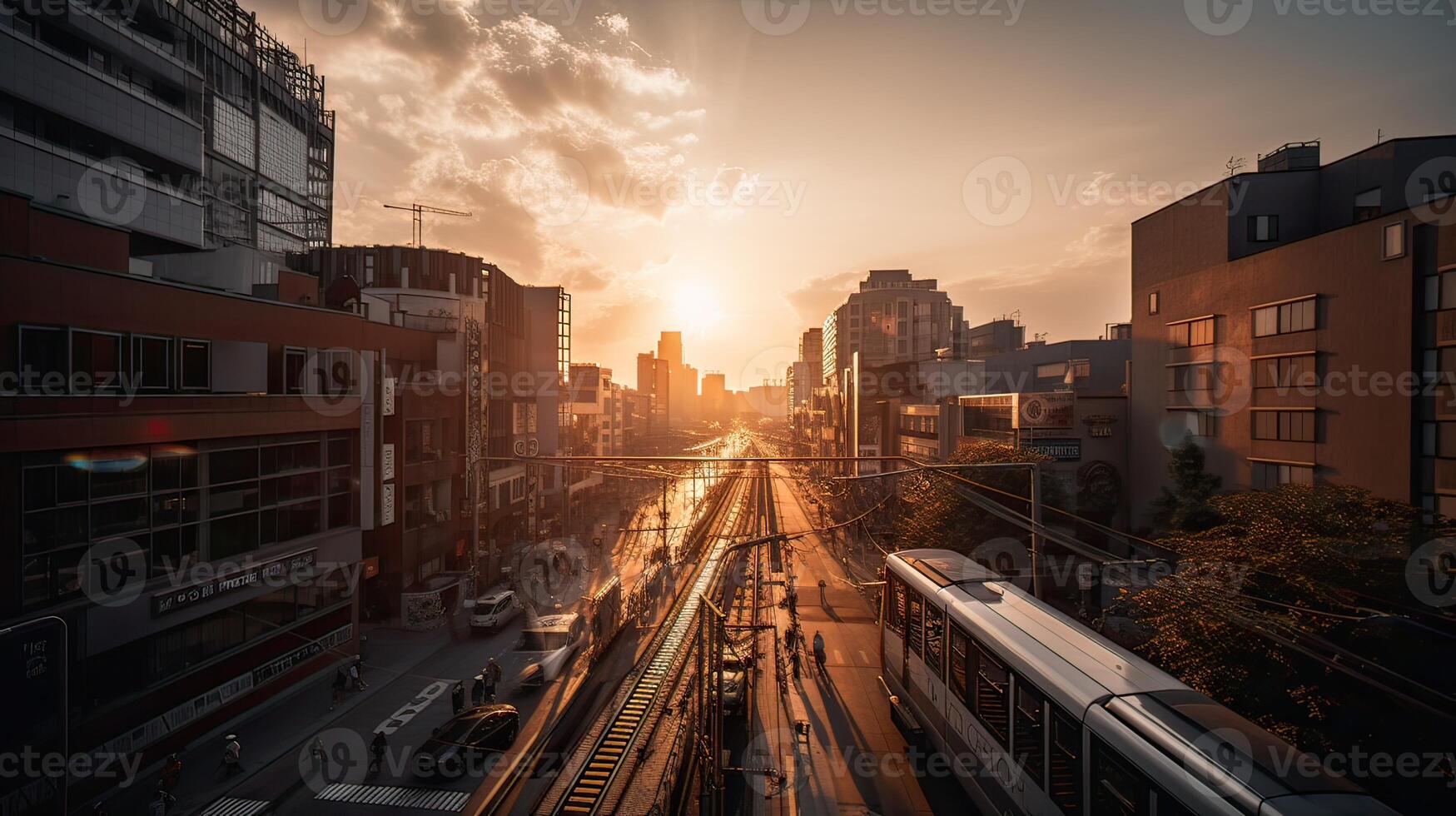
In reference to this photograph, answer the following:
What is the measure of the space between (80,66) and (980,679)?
140 ft

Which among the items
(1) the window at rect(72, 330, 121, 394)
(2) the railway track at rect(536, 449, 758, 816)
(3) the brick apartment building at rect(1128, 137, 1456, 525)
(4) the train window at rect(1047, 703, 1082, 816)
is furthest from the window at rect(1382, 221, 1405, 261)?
(1) the window at rect(72, 330, 121, 394)

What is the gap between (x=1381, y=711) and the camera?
9.17 m

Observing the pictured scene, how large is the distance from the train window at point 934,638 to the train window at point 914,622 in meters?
0.26

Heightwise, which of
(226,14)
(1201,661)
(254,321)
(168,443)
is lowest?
(1201,661)

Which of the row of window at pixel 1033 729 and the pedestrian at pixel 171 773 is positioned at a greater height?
the row of window at pixel 1033 729

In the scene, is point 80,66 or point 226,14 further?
point 226,14

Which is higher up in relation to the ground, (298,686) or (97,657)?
(97,657)

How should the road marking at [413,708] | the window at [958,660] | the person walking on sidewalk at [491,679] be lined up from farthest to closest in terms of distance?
1. the person walking on sidewalk at [491,679]
2. the road marking at [413,708]
3. the window at [958,660]

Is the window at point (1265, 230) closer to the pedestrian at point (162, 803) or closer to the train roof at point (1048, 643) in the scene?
the train roof at point (1048, 643)

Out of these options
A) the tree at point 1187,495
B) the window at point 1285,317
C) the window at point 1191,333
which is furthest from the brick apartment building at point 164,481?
the window at point 1191,333

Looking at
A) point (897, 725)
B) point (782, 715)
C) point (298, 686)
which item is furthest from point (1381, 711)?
point (298, 686)

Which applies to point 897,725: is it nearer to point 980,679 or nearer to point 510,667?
point 980,679

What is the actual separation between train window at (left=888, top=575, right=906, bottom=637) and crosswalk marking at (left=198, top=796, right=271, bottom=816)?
15.3 meters

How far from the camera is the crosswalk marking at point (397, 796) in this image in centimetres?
1356
